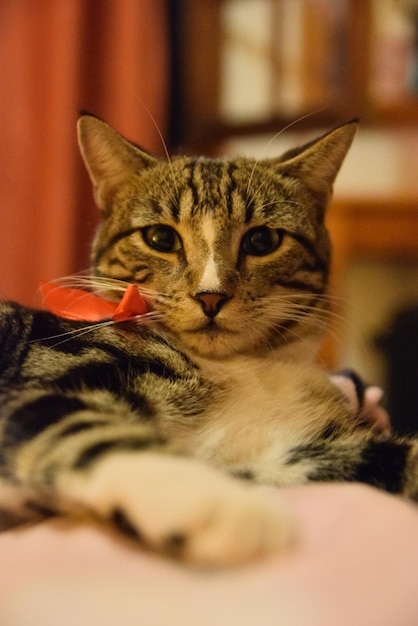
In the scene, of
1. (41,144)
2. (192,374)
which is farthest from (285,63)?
(192,374)

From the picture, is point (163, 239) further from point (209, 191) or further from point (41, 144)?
point (41, 144)

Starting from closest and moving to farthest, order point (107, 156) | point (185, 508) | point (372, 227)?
point (185, 508) < point (107, 156) < point (372, 227)

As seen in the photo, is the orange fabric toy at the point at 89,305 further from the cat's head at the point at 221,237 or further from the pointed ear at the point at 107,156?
the pointed ear at the point at 107,156

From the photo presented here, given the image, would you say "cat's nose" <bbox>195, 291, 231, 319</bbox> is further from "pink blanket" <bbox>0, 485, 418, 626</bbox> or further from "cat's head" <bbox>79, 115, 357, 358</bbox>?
"pink blanket" <bbox>0, 485, 418, 626</bbox>

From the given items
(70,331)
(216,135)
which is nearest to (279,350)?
(70,331)

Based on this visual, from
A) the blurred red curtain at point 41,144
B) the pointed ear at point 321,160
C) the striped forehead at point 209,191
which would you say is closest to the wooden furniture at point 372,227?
the blurred red curtain at point 41,144

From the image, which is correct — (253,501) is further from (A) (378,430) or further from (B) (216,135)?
(B) (216,135)

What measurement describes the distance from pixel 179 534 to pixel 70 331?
39 cm

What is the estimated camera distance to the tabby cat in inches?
18.4

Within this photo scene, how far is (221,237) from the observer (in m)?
0.87

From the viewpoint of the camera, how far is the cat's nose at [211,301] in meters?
0.80

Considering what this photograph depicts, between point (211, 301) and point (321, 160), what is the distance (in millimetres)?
360

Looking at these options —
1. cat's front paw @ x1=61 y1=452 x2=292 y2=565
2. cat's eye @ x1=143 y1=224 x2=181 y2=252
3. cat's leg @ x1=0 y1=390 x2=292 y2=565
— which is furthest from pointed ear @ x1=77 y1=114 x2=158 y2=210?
cat's front paw @ x1=61 y1=452 x2=292 y2=565

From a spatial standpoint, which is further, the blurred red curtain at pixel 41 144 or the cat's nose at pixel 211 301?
the blurred red curtain at pixel 41 144
